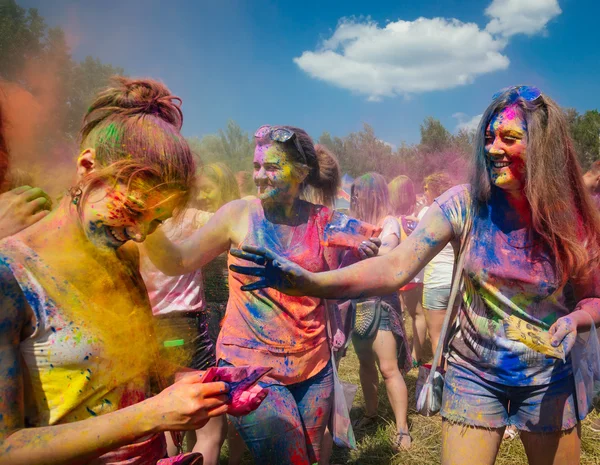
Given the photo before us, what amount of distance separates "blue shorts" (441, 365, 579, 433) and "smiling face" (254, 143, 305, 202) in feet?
4.50

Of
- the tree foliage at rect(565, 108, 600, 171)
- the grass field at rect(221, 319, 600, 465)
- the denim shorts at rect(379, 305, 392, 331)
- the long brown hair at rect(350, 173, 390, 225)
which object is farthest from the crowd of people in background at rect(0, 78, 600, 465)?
the tree foliage at rect(565, 108, 600, 171)

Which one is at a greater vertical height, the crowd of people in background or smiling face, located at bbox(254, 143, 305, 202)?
smiling face, located at bbox(254, 143, 305, 202)

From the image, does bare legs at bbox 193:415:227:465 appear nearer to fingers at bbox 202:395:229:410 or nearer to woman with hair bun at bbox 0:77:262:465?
woman with hair bun at bbox 0:77:262:465

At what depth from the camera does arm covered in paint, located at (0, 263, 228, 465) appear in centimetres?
117

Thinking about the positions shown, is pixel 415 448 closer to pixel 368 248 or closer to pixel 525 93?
pixel 368 248

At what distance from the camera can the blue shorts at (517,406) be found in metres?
2.03

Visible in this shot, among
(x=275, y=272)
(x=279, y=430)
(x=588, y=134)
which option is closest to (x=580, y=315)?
(x=275, y=272)

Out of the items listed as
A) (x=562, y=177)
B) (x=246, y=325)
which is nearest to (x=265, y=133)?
(x=246, y=325)

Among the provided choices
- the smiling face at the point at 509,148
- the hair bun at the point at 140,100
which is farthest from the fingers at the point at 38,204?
the smiling face at the point at 509,148

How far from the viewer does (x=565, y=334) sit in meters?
1.92

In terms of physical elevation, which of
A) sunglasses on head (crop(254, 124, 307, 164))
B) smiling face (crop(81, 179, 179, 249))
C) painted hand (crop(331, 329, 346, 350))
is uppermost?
sunglasses on head (crop(254, 124, 307, 164))

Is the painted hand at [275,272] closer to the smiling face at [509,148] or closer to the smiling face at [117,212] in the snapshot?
the smiling face at [117,212]

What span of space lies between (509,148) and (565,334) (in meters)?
0.82

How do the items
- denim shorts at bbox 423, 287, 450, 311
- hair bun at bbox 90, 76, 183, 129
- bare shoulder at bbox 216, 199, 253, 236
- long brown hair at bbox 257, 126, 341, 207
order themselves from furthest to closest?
denim shorts at bbox 423, 287, 450, 311 < long brown hair at bbox 257, 126, 341, 207 < bare shoulder at bbox 216, 199, 253, 236 < hair bun at bbox 90, 76, 183, 129
